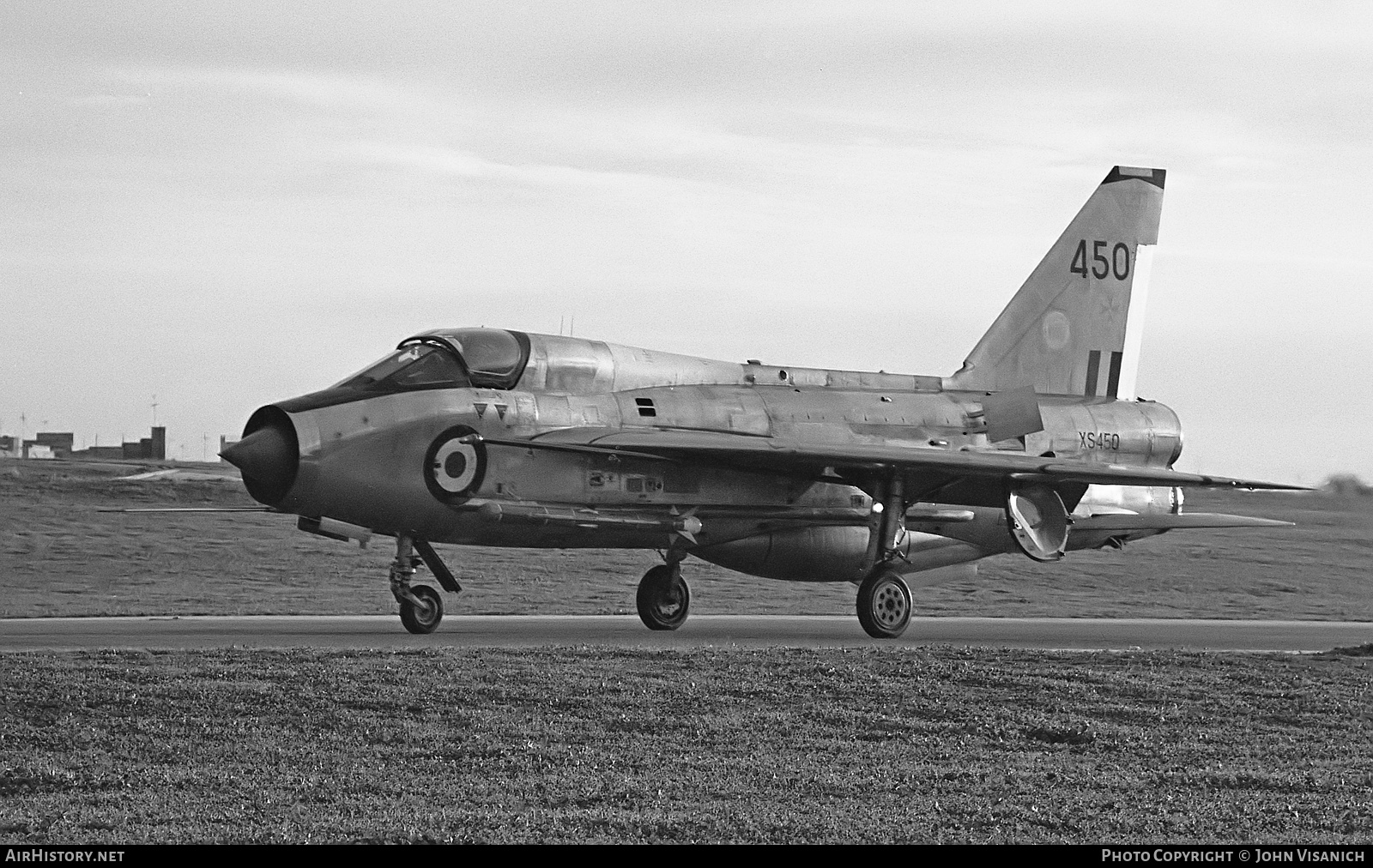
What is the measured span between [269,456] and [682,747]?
7.90 metres

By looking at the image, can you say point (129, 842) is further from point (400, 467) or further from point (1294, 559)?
point (1294, 559)

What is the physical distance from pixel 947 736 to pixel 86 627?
11564mm

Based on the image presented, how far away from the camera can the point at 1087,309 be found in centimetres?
2412

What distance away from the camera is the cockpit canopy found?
1830 centimetres

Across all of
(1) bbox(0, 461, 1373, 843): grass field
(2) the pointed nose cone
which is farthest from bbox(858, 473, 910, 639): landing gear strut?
(2) the pointed nose cone

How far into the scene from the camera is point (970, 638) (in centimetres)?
1938

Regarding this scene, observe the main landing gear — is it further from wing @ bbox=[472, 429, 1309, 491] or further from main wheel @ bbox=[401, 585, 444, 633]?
wing @ bbox=[472, 429, 1309, 491]

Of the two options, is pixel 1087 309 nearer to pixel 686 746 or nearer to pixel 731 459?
pixel 731 459

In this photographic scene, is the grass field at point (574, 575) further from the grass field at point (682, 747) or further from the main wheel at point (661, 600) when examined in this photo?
the grass field at point (682, 747)

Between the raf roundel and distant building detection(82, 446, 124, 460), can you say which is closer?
the raf roundel

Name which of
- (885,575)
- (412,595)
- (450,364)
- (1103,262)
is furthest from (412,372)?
(1103,262)

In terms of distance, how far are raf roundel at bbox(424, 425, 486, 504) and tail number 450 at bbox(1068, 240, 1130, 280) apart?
10201mm

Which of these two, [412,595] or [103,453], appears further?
[103,453]

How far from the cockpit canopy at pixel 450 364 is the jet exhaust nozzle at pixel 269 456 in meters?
0.93
